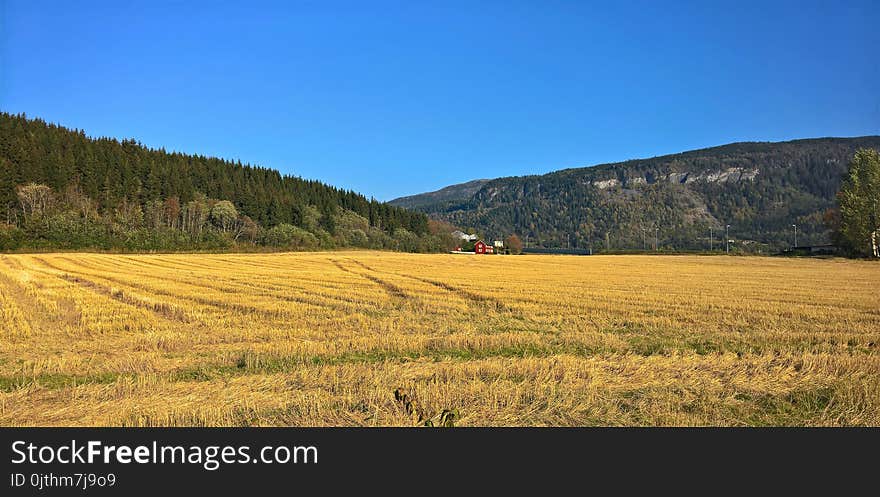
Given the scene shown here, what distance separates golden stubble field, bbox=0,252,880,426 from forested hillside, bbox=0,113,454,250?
2870 inches

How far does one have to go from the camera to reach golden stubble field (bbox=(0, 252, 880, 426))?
7625mm

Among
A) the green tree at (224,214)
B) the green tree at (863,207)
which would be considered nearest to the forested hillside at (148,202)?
the green tree at (224,214)

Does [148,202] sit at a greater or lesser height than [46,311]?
greater

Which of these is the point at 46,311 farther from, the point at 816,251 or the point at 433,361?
the point at 816,251

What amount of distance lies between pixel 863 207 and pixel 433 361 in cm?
8818

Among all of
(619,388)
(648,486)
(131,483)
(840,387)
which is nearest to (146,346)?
(131,483)

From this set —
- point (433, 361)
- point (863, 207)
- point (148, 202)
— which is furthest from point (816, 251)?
point (148, 202)

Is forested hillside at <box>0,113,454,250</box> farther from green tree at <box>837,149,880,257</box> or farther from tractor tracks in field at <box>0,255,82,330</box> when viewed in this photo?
green tree at <box>837,149,880,257</box>

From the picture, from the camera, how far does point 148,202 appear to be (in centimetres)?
10931

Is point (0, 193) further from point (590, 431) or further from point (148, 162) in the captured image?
point (590, 431)

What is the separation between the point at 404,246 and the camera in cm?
12962

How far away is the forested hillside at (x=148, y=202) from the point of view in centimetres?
8612

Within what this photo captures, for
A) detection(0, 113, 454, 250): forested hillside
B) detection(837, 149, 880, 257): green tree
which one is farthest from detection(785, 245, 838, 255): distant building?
detection(0, 113, 454, 250): forested hillside

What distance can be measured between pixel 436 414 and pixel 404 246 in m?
123
